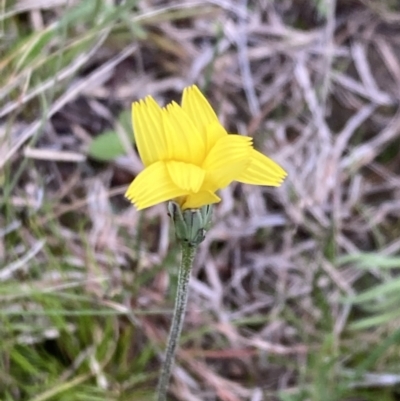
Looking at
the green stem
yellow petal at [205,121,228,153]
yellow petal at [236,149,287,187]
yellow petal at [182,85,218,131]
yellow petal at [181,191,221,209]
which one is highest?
yellow petal at [182,85,218,131]

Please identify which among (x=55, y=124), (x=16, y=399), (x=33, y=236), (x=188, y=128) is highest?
(x=55, y=124)

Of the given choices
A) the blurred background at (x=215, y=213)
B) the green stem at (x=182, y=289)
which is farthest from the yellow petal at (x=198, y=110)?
the blurred background at (x=215, y=213)

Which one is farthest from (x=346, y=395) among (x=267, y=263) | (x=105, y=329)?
(x=105, y=329)

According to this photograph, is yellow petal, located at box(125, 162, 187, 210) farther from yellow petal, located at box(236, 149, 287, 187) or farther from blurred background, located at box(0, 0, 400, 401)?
blurred background, located at box(0, 0, 400, 401)

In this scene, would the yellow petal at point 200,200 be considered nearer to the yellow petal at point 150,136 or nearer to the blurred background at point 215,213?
the yellow petal at point 150,136

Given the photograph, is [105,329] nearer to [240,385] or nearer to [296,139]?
[240,385]

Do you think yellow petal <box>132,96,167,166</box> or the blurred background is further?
the blurred background

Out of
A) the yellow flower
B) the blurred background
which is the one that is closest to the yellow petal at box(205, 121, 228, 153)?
the yellow flower

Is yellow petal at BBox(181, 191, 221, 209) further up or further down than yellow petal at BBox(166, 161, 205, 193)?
further down
